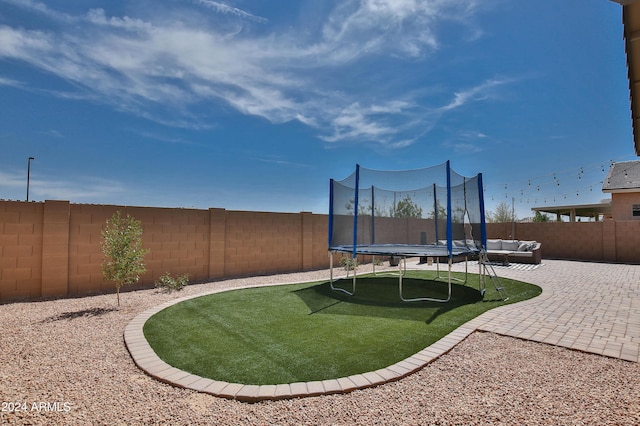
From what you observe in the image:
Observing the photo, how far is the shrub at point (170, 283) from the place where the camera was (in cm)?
626

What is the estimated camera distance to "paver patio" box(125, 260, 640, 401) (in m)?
2.26

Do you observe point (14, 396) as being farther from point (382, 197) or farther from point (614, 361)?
point (382, 197)

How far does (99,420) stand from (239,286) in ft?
15.0

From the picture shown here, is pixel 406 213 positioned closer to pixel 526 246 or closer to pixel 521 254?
pixel 521 254

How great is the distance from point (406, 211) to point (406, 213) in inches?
3.8

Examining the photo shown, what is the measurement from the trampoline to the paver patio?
119 cm

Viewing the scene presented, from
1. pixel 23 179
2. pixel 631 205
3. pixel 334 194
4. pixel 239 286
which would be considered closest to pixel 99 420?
pixel 239 286

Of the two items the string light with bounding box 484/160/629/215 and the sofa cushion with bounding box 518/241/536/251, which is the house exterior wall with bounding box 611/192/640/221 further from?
the sofa cushion with bounding box 518/241/536/251

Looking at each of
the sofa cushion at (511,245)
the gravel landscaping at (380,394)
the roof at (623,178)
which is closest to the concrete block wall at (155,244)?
the gravel landscaping at (380,394)

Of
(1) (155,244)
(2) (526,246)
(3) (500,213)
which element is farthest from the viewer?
(3) (500,213)

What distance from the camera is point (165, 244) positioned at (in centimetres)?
666

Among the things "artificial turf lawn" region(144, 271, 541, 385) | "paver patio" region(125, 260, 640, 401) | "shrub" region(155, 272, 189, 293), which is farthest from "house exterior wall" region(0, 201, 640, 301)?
"paver patio" region(125, 260, 640, 401)

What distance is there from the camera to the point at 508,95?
8.34 m

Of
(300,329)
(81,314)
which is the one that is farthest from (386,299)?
(81,314)
